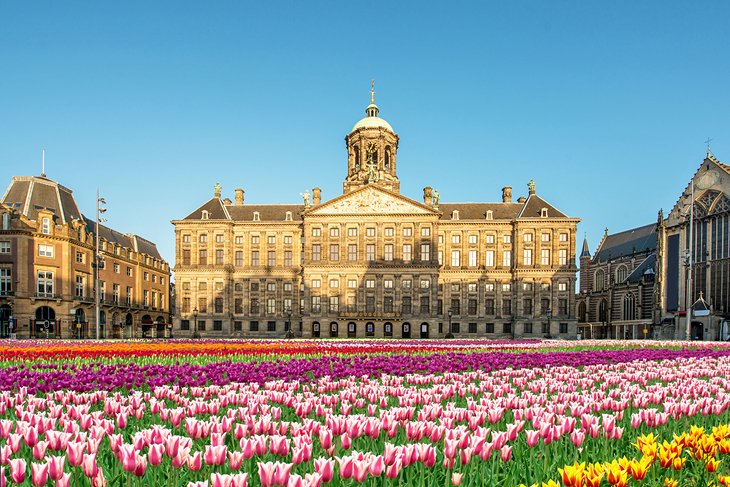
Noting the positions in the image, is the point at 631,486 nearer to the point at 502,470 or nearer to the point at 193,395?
the point at 502,470

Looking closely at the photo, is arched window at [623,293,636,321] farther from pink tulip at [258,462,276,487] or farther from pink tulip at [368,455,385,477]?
pink tulip at [258,462,276,487]

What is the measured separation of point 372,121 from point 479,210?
59.5 ft

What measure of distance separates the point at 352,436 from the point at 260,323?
227 feet

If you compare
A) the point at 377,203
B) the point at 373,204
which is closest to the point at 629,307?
the point at 377,203

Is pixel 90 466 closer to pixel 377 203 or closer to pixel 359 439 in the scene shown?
pixel 359 439

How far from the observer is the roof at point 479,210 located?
73.8 metres

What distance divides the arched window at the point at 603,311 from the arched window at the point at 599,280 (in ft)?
12.3

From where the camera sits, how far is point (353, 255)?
70.0 metres

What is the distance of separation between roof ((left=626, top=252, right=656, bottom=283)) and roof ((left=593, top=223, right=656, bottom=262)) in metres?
2.52

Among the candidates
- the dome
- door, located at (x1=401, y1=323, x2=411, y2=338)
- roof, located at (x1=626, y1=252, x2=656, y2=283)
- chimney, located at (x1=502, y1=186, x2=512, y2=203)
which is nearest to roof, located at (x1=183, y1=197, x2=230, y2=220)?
the dome

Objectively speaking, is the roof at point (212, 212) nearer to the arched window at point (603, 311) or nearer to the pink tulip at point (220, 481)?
the arched window at point (603, 311)

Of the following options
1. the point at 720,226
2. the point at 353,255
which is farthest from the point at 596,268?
the point at 353,255

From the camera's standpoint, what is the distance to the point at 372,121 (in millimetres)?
76250

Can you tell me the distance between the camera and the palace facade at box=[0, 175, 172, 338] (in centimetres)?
5691
